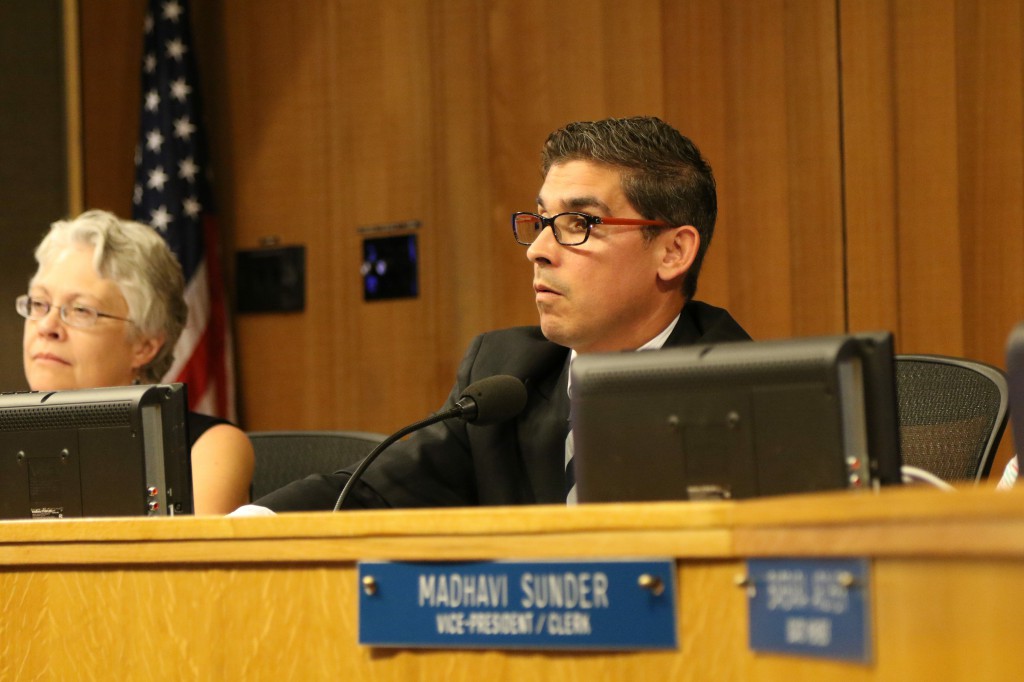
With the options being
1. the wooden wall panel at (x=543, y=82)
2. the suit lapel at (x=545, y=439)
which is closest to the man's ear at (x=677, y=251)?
the suit lapel at (x=545, y=439)

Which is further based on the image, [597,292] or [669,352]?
[597,292]

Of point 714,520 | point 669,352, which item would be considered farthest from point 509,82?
point 714,520

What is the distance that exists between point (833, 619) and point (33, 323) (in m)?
2.21

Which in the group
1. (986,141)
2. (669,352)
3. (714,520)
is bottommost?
(714,520)

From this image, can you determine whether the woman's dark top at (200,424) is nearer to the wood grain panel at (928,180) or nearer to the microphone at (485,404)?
the microphone at (485,404)

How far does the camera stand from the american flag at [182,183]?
4250 mm

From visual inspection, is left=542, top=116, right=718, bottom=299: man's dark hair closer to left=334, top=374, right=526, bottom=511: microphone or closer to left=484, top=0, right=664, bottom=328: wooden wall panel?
left=334, top=374, right=526, bottom=511: microphone

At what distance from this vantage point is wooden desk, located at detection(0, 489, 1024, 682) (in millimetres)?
760

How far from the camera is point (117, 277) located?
276 centimetres

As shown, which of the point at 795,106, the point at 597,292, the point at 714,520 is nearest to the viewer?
the point at 714,520

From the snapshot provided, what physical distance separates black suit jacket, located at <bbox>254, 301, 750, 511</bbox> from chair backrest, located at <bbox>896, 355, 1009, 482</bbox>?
0.32 meters

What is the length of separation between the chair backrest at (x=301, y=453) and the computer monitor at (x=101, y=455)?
2.59 feet

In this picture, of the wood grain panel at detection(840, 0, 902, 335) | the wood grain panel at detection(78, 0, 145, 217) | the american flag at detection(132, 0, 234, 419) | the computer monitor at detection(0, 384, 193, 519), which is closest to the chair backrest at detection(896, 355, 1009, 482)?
the computer monitor at detection(0, 384, 193, 519)

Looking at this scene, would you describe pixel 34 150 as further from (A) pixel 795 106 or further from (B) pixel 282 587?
(B) pixel 282 587
